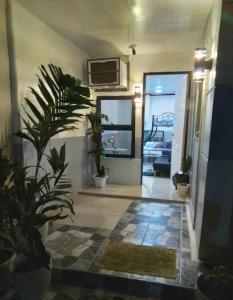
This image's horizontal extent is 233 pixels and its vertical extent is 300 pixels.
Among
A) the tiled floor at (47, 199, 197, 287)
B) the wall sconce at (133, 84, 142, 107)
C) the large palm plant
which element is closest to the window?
the wall sconce at (133, 84, 142, 107)

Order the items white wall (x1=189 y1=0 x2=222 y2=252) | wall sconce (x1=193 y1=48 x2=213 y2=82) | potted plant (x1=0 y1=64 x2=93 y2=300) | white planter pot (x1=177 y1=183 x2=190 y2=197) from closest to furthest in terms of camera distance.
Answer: potted plant (x1=0 y1=64 x2=93 y2=300) < white wall (x1=189 y1=0 x2=222 y2=252) < wall sconce (x1=193 y1=48 x2=213 y2=82) < white planter pot (x1=177 y1=183 x2=190 y2=197)

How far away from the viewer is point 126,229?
278 cm

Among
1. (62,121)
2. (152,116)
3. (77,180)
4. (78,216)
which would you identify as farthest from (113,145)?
(152,116)

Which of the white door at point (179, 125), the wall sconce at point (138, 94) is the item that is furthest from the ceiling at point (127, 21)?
the white door at point (179, 125)

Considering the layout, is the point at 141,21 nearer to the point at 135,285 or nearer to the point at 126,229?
the point at 126,229

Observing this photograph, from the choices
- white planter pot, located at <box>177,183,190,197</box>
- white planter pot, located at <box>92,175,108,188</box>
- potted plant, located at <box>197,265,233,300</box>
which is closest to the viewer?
potted plant, located at <box>197,265,233,300</box>

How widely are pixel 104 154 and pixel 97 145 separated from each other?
29cm

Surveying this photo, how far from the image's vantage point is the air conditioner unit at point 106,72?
3850 mm

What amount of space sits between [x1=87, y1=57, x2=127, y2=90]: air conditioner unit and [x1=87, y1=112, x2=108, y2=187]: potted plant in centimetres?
56

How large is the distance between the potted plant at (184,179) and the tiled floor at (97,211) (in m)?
0.87

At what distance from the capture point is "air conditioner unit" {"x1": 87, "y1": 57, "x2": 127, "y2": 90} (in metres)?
3.85

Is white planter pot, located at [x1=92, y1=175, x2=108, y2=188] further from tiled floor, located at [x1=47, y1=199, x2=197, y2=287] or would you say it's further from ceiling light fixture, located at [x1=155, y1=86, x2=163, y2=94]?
ceiling light fixture, located at [x1=155, y1=86, x2=163, y2=94]

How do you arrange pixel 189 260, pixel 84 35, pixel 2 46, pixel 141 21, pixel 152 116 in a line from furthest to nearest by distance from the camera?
pixel 152 116 → pixel 84 35 → pixel 141 21 → pixel 2 46 → pixel 189 260

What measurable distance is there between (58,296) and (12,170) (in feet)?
3.49
